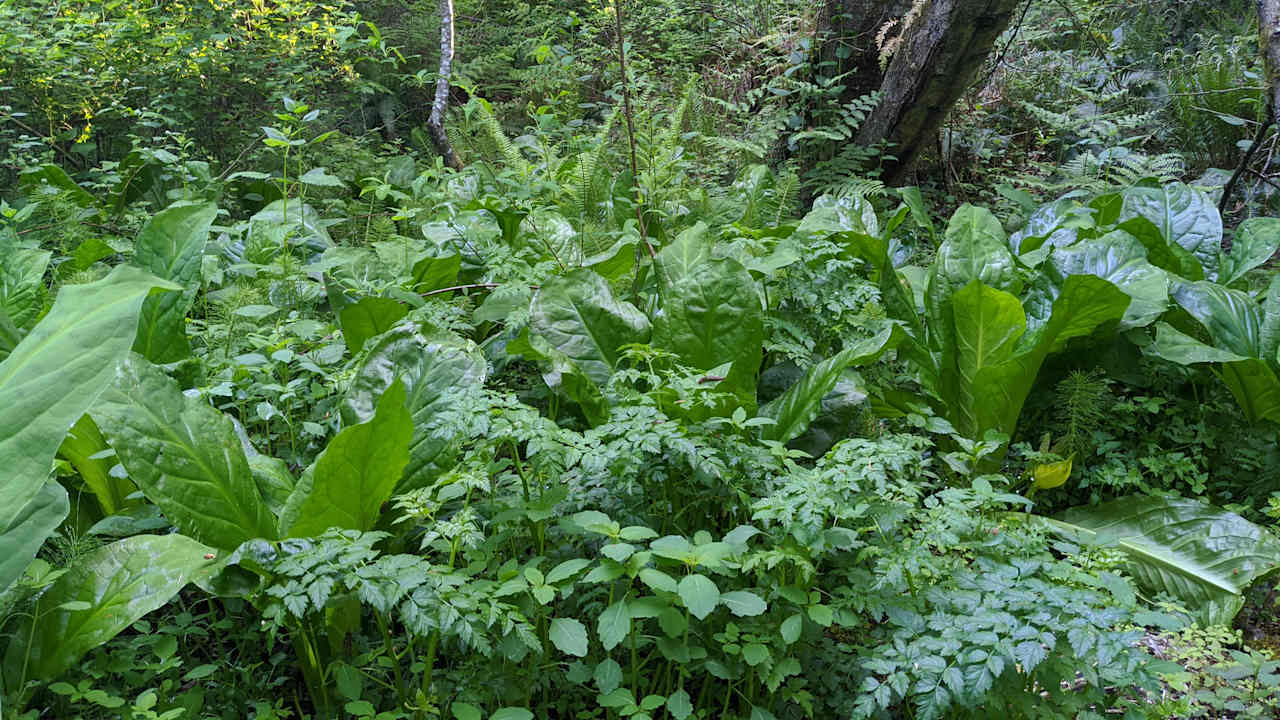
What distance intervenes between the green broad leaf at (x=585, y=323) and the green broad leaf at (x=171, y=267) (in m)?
1.03

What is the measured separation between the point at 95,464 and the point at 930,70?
364 cm

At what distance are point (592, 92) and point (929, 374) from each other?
15.9ft

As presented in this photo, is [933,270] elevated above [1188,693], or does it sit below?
above

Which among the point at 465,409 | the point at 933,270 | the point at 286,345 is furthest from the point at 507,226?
the point at 465,409

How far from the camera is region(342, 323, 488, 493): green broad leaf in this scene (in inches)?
72.5

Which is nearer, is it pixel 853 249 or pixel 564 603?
pixel 564 603

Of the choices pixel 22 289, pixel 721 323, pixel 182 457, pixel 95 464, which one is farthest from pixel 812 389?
pixel 22 289

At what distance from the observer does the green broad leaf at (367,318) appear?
91.7 inches

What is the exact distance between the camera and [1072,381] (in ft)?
8.11

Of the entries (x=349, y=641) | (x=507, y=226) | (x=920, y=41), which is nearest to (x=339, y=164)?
(x=507, y=226)

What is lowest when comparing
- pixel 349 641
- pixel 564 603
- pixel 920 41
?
pixel 349 641

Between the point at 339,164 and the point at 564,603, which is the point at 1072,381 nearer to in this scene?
the point at 564,603

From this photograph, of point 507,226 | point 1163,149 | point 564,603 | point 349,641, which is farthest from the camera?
point 1163,149

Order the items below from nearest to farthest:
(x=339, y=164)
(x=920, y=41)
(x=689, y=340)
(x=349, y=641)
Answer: (x=349, y=641), (x=689, y=340), (x=920, y=41), (x=339, y=164)
